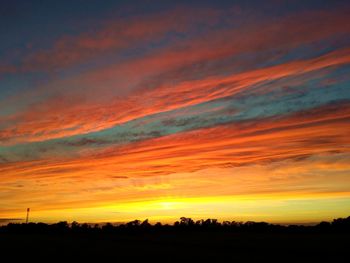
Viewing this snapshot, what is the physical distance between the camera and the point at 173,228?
5650 inches

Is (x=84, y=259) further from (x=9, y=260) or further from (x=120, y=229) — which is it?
(x=120, y=229)

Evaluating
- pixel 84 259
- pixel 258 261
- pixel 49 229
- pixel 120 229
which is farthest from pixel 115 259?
pixel 49 229

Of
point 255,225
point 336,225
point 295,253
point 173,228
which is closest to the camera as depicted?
point 295,253

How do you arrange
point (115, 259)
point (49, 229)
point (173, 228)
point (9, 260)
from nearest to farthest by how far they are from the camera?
1. point (9, 260)
2. point (115, 259)
3. point (173, 228)
4. point (49, 229)

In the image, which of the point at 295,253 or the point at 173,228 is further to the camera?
the point at 173,228

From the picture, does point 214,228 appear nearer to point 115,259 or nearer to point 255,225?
point 255,225

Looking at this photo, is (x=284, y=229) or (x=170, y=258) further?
(x=284, y=229)

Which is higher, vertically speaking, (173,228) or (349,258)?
(173,228)

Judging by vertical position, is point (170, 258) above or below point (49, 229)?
below

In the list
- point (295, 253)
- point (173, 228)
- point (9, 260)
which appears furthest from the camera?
point (173, 228)

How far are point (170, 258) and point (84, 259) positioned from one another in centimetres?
757

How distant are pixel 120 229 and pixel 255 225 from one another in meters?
45.8

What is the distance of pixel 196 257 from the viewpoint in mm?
39000

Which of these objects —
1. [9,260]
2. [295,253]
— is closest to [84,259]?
[9,260]
